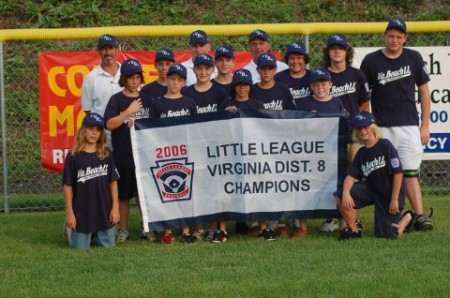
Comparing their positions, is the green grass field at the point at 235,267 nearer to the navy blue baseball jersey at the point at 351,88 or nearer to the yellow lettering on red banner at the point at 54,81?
the navy blue baseball jersey at the point at 351,88

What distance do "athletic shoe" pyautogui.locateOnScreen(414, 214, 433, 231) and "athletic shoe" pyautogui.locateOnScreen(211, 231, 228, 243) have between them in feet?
6.21

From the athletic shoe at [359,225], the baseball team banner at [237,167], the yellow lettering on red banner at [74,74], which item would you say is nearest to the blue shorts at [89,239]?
the baseball team banner at [237,167]

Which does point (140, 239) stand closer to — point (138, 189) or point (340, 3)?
point (138, 189)

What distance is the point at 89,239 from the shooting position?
9539 millimetres

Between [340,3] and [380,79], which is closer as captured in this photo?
[380,79]

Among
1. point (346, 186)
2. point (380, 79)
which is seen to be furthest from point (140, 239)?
point (380, 79)

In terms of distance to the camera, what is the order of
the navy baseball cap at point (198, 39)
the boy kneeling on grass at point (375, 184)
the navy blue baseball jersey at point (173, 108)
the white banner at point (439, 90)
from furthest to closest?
the white banner at point (439, 90) < the navy baseball cap at point (198, 39) < the navy blue baseball jersey at point (173, 108) < the boy kneeling on grass at point (375, 184)

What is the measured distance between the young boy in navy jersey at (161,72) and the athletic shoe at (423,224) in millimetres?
2802

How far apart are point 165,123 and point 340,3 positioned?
792cm

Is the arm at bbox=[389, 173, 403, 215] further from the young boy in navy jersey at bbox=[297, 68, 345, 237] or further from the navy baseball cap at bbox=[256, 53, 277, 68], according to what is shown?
the navy baseball cap at bbox=[256, 53, 277, 68]

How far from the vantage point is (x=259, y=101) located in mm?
9891

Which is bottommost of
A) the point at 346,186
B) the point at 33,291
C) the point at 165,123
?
the point at 33,291

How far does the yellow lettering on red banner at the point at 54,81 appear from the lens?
1176 centimetres

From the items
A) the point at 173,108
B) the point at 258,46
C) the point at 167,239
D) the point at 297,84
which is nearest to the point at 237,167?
the point at 173,108
